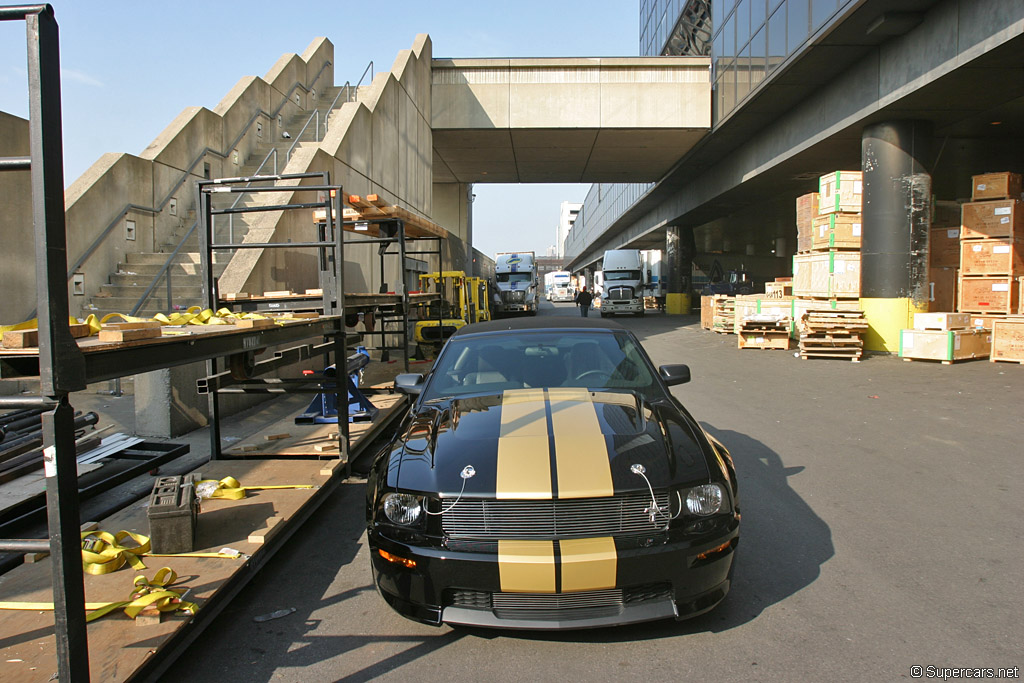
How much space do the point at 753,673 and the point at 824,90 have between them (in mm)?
17273

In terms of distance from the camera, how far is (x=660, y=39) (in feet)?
128

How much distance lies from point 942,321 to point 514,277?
27309mm

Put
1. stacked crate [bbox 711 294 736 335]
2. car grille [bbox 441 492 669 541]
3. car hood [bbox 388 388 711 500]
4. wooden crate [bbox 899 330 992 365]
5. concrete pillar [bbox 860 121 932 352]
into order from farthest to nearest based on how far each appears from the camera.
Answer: stacked crate [bbox 711 294 736 335] → concrete pillar [bbox 860 121 932 352] → wooden crate [bbox 899 330 992 365] → car hood [bbox 388 388 711 500] → car grille [bbox 441 492 669 541]

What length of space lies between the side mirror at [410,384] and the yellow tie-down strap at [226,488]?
3.02 feet

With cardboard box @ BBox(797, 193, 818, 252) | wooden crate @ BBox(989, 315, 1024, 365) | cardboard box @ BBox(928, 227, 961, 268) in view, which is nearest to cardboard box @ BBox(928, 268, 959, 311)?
cardboard box @ BBox(928, 227, 961, 268)

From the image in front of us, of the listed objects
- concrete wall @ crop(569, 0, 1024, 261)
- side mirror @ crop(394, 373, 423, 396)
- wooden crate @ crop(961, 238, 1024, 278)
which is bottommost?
side mirror @ crop(394, 373, 423, 396)

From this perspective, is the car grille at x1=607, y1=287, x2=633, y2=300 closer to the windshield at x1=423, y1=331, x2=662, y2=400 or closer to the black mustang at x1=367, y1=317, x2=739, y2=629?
the windshield at x1=423, y1=331, x2=662, y2=400

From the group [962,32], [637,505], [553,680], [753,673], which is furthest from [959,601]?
[962,32]

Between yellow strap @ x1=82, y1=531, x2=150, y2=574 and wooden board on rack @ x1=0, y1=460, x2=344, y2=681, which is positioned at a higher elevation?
yellow strap @ x1=82, y1=531, x2=150, y2=574

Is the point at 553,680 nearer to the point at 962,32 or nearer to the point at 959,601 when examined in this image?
the point at 959,601

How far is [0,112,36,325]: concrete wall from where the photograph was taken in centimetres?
917

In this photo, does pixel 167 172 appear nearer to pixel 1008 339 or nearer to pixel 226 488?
pixel 226 488

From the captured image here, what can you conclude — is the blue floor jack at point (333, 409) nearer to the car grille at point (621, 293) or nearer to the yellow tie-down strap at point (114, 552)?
the yellow tie-down strap at point (114, 552)

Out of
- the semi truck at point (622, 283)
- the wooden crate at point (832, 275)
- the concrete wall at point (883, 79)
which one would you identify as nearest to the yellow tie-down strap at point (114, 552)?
the concrete wall at point (883, 79)
